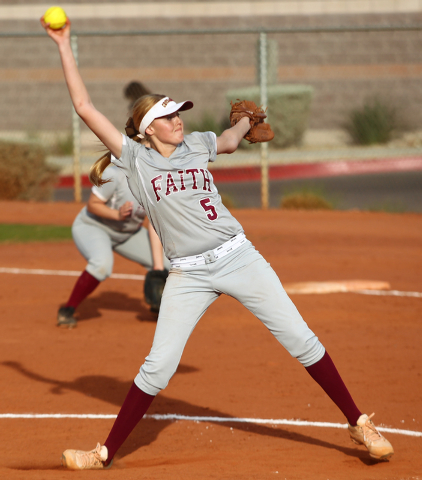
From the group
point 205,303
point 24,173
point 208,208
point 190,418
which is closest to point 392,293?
point 190,418

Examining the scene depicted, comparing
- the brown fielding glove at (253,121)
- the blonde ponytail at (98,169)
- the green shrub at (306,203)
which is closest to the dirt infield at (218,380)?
the blonde ponytail at (98,169)

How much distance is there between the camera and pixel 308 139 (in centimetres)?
2338

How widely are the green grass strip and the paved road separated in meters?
3.11

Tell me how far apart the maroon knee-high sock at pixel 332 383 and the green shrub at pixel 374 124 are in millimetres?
18380

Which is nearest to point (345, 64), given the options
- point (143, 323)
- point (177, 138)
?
point (143, 323)

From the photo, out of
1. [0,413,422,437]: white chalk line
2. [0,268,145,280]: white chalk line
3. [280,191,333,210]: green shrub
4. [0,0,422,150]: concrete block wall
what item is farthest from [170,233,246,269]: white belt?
[0,0,422,150]: concrete block wall

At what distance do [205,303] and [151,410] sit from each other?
1.43m

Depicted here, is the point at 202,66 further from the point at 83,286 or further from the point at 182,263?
the point at 182,263

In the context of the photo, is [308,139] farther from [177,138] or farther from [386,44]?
[177,138]

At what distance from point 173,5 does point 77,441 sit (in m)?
22.3

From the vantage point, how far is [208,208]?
391 centimetres

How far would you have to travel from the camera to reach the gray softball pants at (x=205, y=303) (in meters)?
3.89

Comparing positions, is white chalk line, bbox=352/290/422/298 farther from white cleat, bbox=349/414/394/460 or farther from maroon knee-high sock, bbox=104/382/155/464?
maroon knee-high sock, bbox=104/382/155/464

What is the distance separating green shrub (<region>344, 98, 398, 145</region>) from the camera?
21562 millimetres
